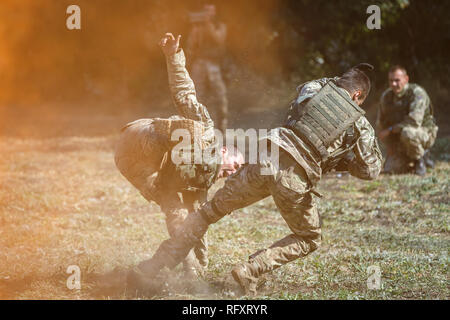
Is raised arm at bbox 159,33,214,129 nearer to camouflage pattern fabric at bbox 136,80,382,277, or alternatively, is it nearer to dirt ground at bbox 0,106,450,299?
camouflage pattern fabric at bbox 136,80,382,277

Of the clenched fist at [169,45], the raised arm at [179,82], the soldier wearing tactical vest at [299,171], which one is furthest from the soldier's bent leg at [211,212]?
the clenched fist at [169,45]

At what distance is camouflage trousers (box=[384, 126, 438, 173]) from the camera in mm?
10773

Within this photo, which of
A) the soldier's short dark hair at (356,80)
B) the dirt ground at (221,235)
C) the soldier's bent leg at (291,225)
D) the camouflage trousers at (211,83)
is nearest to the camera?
the soldier's bent leg at (291,225)

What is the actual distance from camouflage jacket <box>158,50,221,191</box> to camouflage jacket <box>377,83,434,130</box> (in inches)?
237

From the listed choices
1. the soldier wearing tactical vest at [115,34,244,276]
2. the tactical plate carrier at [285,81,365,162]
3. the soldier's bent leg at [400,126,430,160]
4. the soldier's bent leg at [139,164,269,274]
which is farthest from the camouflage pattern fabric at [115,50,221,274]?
the soldier's bent leg at [400,126,430,160]

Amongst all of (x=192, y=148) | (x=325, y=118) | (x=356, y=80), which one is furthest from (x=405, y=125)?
(x=192, y=148)

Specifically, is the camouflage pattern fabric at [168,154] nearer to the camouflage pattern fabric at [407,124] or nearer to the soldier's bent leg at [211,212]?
the soldier's bent leg at [211,212]

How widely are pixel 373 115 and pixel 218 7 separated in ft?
16.9

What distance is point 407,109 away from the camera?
1101 cm

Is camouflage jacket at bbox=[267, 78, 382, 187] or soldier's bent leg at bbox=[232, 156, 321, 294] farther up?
camouflage jacket at bbox=[267, 78, 382, 187]

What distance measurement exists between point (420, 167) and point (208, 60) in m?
4.85

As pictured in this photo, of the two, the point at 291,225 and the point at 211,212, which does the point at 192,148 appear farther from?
the point at 291,225

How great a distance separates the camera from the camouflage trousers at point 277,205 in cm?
521

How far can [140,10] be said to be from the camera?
1800cm
